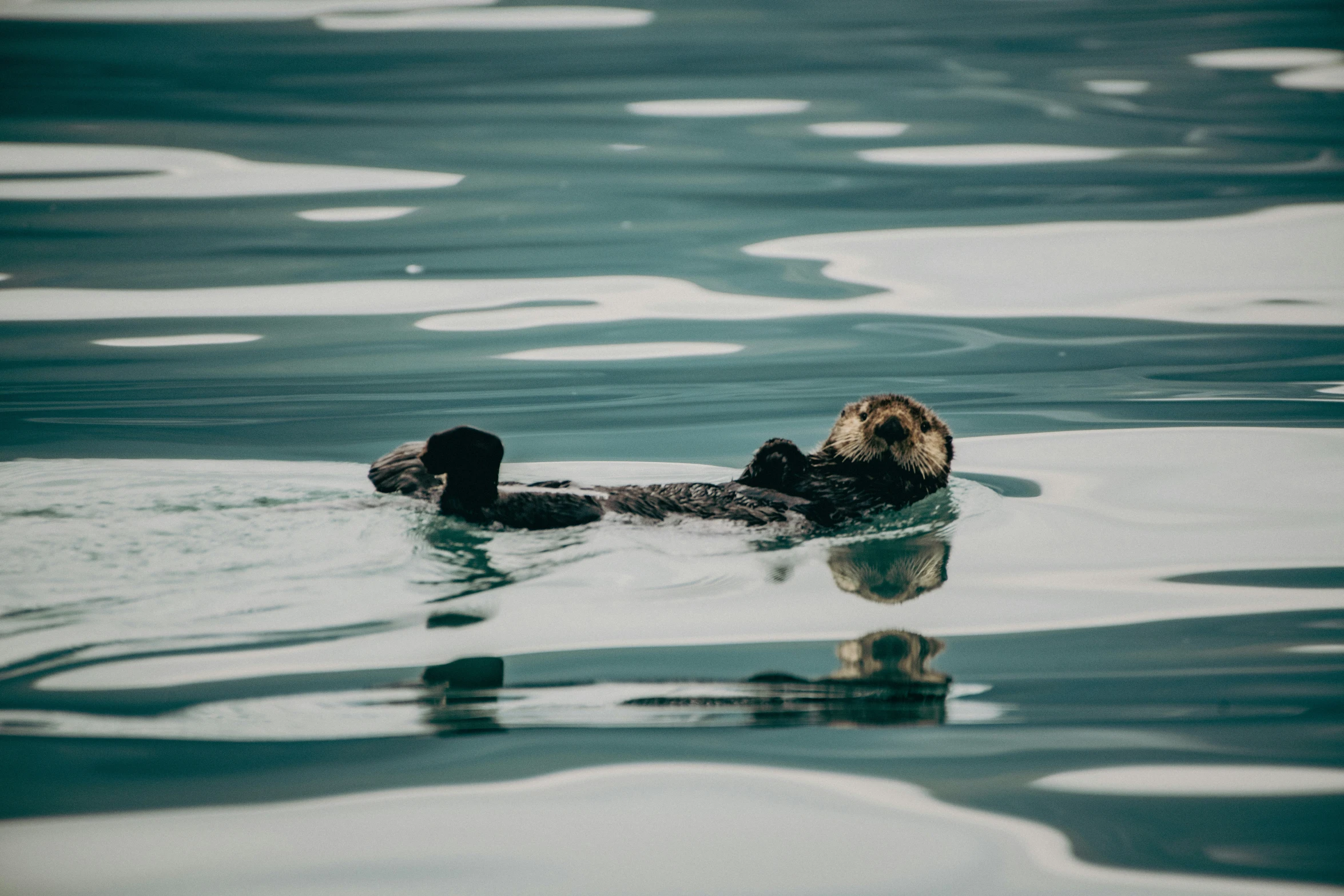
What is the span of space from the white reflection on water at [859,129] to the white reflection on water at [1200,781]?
9.20m

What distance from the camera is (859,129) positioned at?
38.9 feet

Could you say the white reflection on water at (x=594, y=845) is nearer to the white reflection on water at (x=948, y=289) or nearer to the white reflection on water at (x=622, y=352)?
the white reflection on water at (x=622, y=352)

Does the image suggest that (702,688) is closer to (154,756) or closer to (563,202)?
(154,756)

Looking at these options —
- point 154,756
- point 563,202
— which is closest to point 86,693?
point 154,756

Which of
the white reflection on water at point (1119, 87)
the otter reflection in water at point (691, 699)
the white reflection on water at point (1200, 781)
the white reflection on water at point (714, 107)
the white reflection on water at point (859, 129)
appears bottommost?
the white reflection on water at point (1200, 781)

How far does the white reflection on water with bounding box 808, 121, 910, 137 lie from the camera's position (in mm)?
11680

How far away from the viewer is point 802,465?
4.99m

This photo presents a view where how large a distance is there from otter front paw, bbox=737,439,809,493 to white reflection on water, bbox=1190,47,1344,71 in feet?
32.9

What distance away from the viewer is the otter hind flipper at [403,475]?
4812 mm

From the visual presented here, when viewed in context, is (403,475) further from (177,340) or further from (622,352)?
(177,340)

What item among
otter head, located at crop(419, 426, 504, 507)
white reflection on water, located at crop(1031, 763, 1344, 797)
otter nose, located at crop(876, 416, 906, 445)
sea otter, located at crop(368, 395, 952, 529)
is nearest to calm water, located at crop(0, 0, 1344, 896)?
white reflection on water, located at crop(1031, 763, 1344, 797)

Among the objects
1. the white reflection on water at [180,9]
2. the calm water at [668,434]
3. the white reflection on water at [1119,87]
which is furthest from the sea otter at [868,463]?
the white reflection on water at [180,9]

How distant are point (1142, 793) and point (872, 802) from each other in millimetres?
647

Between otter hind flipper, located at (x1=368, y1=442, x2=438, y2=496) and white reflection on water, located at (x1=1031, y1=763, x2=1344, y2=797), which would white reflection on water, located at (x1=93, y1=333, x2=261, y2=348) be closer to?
otter hind flipper, located at (x1=368, y1=442, x2=438, y2=496)
